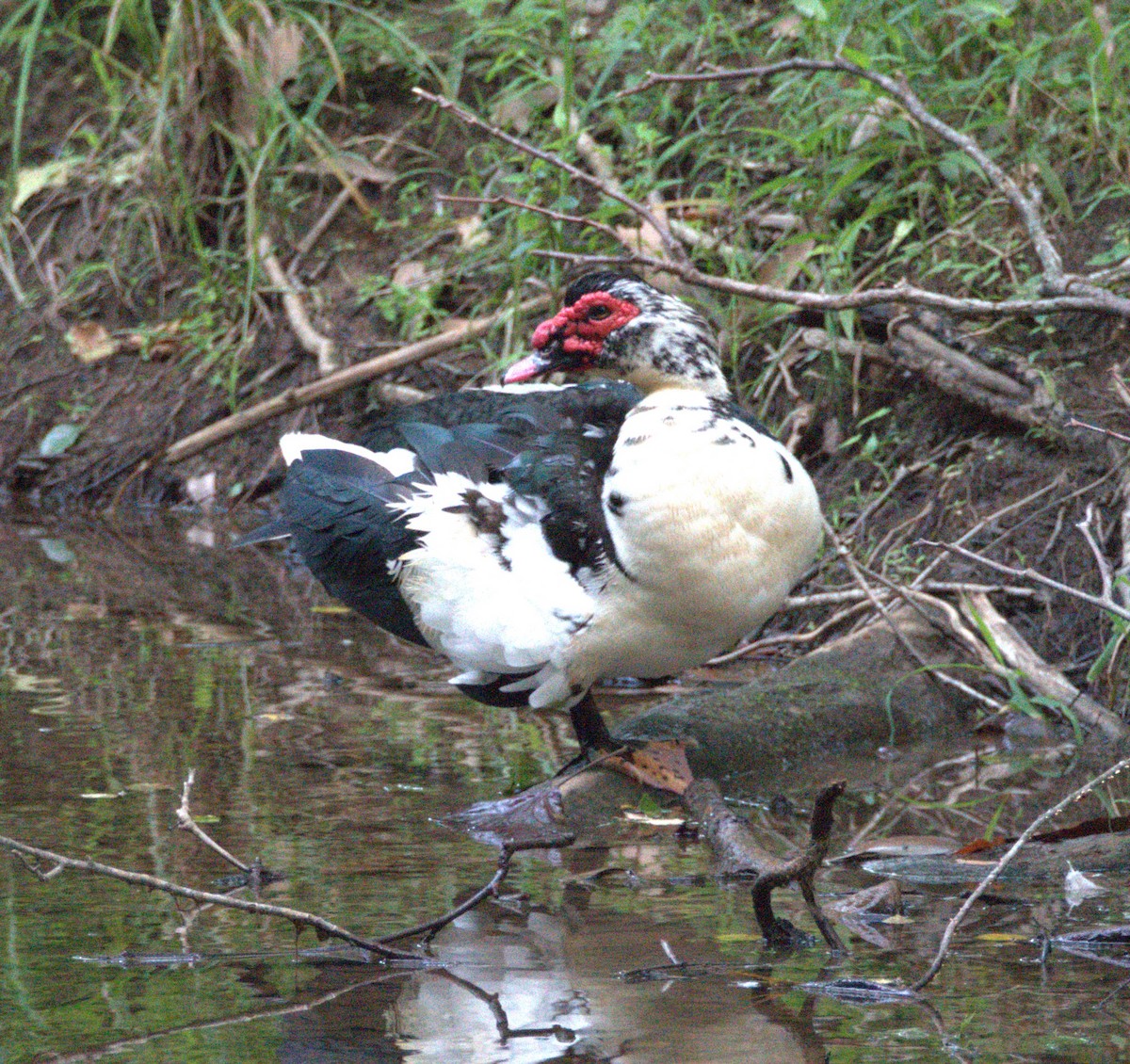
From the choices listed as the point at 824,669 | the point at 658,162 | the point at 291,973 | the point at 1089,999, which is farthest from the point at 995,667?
the point at 658,162

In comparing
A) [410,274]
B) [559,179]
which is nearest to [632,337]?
[559,179]

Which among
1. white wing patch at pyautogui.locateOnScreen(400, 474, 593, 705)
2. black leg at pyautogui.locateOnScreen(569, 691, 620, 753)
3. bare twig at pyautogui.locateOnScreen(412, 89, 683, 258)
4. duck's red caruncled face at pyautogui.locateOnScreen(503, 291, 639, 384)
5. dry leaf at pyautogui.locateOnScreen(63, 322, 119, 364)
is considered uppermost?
bare twig at pyautogui.locateOnScreen(412, 89, 683, 258)

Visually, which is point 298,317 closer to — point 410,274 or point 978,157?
point 410,274

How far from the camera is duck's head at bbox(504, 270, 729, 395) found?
3492 mm

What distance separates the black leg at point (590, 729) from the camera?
3.54 metres

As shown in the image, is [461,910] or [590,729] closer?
[461,910]

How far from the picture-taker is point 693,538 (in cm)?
310

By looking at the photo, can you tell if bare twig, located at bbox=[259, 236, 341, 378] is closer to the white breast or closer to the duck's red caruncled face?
the duck's red caruncled face

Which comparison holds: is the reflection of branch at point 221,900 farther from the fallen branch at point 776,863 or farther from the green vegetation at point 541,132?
the green vegetation at point 541,132

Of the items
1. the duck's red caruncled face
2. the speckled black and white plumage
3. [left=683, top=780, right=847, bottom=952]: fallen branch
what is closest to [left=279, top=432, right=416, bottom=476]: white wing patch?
the speckled black and white plumage

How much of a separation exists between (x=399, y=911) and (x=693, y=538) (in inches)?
34.6

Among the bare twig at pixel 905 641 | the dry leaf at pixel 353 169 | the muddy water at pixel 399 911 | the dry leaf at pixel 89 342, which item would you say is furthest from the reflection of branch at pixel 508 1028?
the dry leaf at pixel 89 342

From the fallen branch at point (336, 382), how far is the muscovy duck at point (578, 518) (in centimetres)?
208

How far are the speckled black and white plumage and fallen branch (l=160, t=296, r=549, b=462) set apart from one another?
2087mm
